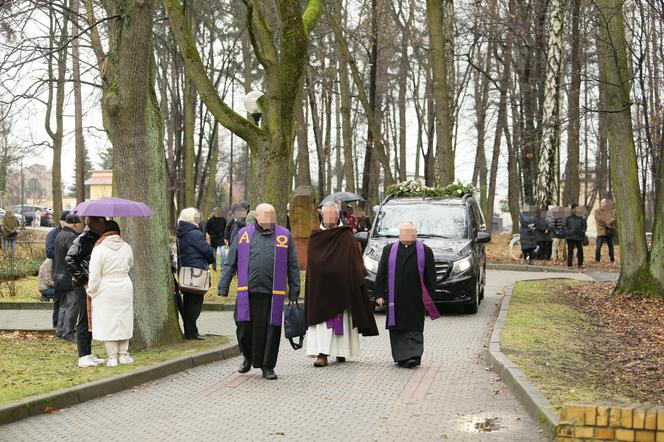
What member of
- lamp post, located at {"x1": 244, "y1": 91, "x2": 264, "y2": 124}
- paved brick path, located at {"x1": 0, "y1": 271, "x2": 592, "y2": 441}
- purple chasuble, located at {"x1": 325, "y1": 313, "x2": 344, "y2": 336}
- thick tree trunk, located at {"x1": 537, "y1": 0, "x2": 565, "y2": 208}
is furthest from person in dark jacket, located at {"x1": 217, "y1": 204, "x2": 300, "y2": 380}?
thick tree trunk, located at {"x1": 537, "y1": 0, "x2": 565, "y2": 208}

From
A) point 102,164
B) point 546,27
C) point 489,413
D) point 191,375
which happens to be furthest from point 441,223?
point 102,164

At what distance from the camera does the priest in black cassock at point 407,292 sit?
11.7 metres

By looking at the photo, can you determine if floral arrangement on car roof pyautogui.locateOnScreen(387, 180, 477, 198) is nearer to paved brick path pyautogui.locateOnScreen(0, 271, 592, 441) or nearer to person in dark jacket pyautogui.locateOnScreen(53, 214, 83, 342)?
paved brick path pyautogui.locateOnScreen(0, 271, 592, 441)

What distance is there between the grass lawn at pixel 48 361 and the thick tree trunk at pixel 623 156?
898 cm

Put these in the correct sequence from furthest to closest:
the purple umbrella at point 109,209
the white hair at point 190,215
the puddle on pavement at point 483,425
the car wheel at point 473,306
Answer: the car wheel at point 473,306 < the white hair at point 190,215 < the purple umbrella at point 109,209 < the puddle on pavement at point 483,425

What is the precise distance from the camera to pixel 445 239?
18.0 m

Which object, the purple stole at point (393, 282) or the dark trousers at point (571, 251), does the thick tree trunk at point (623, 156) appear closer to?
the purple stole at point (393, 282)

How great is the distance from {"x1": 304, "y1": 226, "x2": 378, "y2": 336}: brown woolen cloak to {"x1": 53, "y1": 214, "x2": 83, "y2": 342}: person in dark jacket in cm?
369

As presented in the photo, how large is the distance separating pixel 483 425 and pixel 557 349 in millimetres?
4576

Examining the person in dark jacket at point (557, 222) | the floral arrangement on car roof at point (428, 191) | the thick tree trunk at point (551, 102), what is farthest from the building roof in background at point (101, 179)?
the floral arrangement on car roof at point (428, 191)

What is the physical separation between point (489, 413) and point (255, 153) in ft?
35.1

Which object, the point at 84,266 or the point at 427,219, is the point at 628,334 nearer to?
the point at 427,219

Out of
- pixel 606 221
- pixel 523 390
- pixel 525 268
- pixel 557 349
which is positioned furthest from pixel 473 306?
pixel 606 221

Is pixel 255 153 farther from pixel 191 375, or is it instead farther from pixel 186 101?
pixel 186 101
